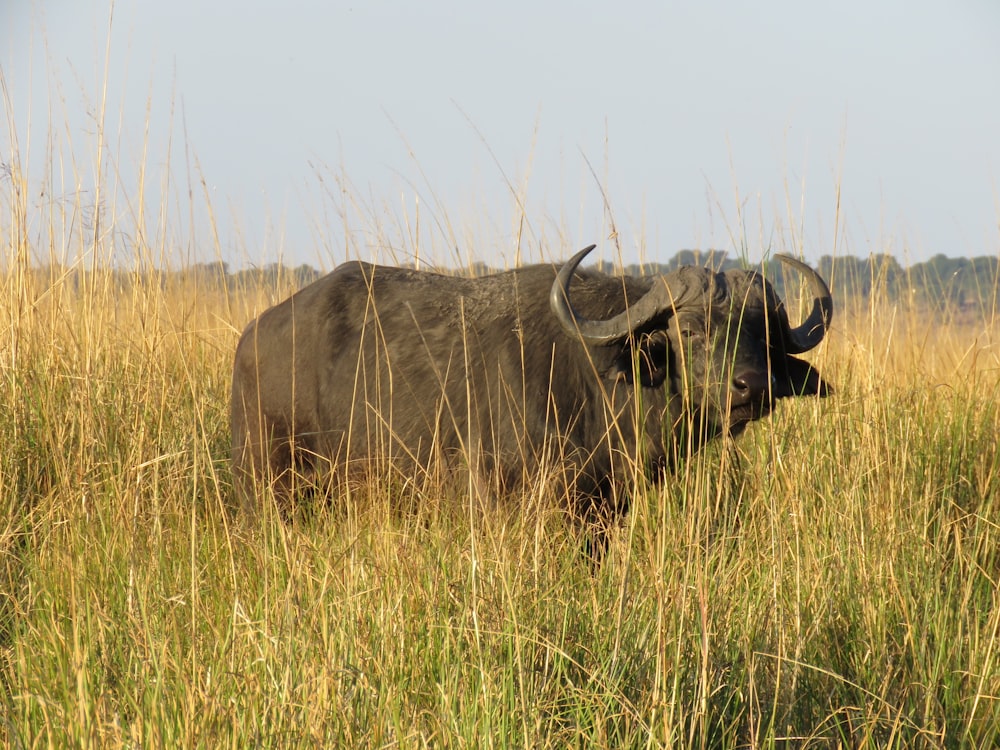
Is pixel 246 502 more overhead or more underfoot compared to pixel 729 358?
more underfoot

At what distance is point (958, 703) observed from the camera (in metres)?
2.58

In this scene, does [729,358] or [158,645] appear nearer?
[158,645]

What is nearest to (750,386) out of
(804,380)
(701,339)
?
(701,339)

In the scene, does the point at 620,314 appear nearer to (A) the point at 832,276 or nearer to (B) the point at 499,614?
(A) the point at 832,276

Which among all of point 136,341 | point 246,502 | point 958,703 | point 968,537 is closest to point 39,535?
point 246,502

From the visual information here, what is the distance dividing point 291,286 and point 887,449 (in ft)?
13.9

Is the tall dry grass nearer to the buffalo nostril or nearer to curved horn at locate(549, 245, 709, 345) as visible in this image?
the buffalo nostril

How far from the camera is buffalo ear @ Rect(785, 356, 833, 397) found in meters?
4.31

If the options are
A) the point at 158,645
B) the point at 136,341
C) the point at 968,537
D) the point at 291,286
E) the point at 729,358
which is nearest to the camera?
the point at 158,645

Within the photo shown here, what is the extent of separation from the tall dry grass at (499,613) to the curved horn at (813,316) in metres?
0.31

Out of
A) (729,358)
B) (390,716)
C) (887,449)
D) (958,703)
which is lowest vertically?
(958,703)

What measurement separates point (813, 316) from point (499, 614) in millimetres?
2737

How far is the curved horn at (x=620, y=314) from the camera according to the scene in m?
4.28

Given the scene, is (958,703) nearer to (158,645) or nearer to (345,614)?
(345,614)
